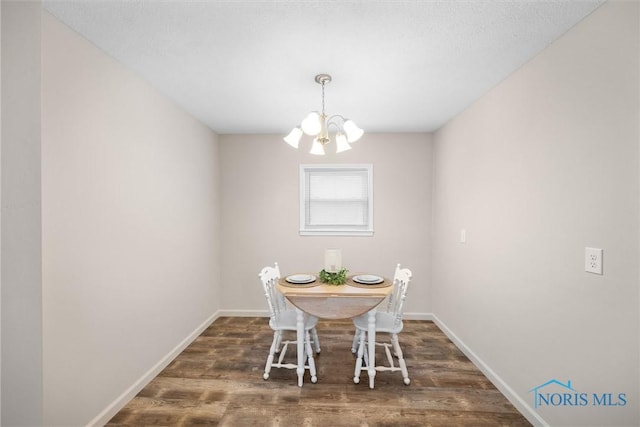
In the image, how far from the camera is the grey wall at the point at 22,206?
144cm

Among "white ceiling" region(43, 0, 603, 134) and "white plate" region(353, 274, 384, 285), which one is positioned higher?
"white ceiling" region(43, 0, 603, 134)

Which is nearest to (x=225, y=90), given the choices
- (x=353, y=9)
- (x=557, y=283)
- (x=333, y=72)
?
(x=333, y=72)

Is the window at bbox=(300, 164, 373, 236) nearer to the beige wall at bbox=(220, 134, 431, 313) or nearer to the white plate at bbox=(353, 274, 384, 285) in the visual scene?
the beige wall at bbox=(220, 134, 431, 313)

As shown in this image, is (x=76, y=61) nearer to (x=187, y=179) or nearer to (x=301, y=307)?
(x=187, y=179)

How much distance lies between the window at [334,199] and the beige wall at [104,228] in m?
1.46

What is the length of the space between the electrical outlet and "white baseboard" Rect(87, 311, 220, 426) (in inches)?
111

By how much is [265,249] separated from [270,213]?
1.50 feet

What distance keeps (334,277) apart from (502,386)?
1.42m

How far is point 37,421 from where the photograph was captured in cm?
144

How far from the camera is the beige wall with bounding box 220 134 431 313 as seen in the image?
12.1 ft

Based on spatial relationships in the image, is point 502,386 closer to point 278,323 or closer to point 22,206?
point 278,323

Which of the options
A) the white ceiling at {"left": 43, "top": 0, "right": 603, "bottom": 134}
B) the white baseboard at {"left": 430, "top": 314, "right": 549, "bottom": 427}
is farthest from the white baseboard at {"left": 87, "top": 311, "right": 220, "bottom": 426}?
the white baseboard at {"left": 430, "top": 314, "right": 549, "bottom": 427}

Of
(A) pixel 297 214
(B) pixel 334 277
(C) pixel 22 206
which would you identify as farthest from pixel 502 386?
(C) pixel 22 206

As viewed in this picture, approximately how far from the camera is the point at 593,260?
1.44 metres
